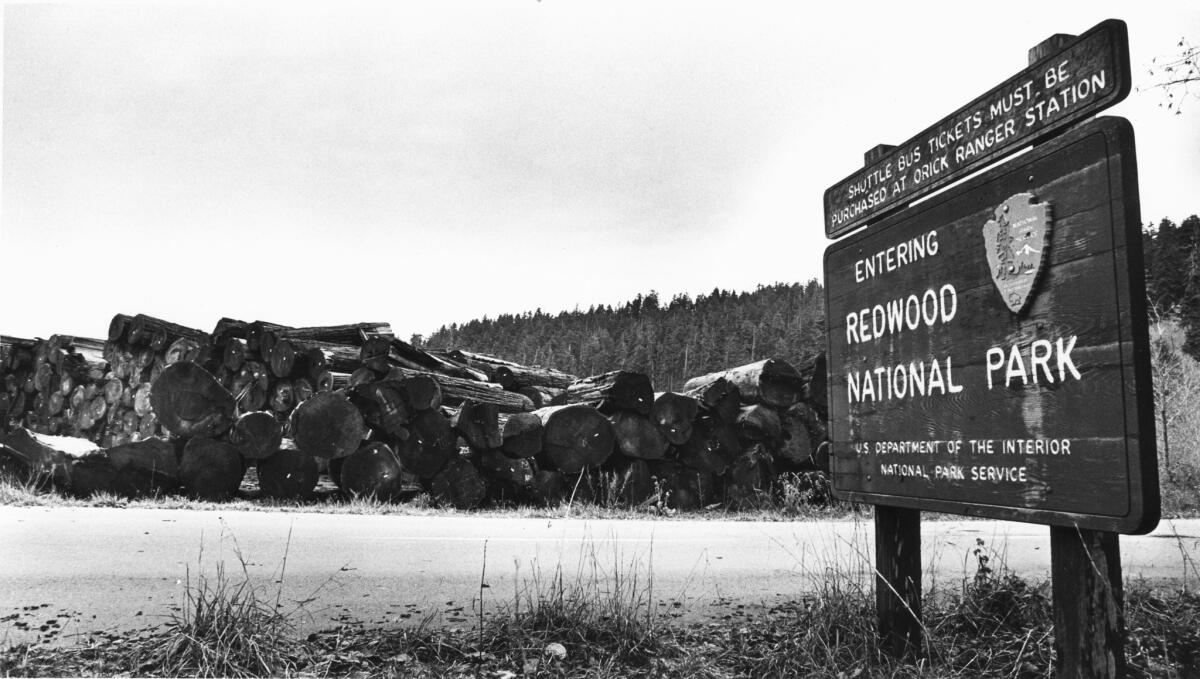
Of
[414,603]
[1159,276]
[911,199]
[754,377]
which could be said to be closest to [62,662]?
[414,603]

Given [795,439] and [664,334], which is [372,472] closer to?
[795,439]

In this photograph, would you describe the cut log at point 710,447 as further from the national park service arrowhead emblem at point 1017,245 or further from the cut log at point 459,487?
the national park service arrowhead emblem at point 1017,245

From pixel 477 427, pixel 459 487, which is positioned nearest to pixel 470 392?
pixel 477 427

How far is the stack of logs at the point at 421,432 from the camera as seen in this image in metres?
10.3

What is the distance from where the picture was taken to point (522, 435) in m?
11.2

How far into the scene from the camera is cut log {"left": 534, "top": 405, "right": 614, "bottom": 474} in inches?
447

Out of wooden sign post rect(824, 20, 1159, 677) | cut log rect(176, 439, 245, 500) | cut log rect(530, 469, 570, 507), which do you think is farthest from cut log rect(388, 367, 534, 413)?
wooden sign post rect(824, 20, 1159, 677)

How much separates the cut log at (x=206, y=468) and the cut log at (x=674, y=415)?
5.92 m

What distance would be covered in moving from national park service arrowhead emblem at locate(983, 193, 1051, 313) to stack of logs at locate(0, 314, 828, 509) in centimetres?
705

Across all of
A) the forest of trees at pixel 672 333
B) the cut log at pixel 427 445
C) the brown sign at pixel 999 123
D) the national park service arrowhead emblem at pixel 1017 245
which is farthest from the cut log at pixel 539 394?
the forest of trees at pixel 672 333

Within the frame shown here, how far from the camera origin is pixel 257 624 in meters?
3.83

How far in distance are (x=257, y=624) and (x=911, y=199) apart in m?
3.90

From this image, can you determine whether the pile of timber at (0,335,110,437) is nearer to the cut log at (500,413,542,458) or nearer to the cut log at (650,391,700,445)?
the cut log at (500,413,542,458)

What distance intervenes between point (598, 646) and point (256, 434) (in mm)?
7765
